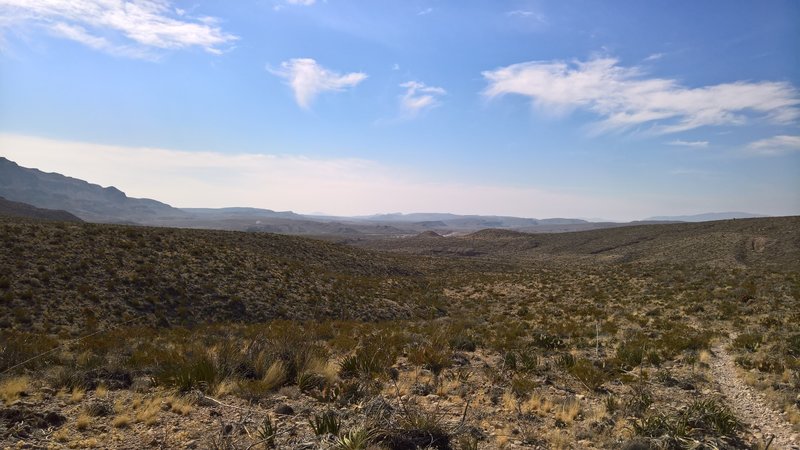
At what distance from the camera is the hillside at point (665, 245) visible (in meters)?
51.9

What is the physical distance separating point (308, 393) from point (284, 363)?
1.36m

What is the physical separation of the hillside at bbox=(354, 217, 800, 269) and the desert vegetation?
97.7ft

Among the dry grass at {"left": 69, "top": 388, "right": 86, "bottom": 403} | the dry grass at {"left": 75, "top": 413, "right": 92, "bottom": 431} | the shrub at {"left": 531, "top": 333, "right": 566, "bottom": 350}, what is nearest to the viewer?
the dry grass at {"left": 75, "top": 413, "right": 92, "bottom": 431}

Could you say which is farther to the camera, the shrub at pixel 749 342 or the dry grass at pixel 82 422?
the shrub at pixel 749 342

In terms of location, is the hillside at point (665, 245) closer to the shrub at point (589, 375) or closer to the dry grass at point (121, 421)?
the shrub at point (589, 375)

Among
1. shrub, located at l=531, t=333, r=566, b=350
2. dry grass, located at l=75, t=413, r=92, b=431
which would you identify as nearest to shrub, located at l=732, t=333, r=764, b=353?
shrub, located at l=531, t=333, r=566, b=350

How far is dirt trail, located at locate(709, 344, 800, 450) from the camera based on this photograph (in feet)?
21.5

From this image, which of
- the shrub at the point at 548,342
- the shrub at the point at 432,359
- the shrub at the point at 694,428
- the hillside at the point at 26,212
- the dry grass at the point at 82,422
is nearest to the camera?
the dry grass at the point at 82,422

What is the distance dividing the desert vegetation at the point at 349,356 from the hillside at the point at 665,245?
97.7 ft

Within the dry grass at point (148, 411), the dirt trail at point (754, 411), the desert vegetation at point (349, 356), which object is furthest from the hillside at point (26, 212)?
the dirt trail at point (754, 411)

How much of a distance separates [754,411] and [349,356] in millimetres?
9064

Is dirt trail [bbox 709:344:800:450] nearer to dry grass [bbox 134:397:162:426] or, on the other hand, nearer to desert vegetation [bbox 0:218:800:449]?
desert vegetation [bbox 0:218:800:449]

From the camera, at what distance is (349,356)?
11.1 m

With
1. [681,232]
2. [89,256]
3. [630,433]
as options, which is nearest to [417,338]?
[630,433]
